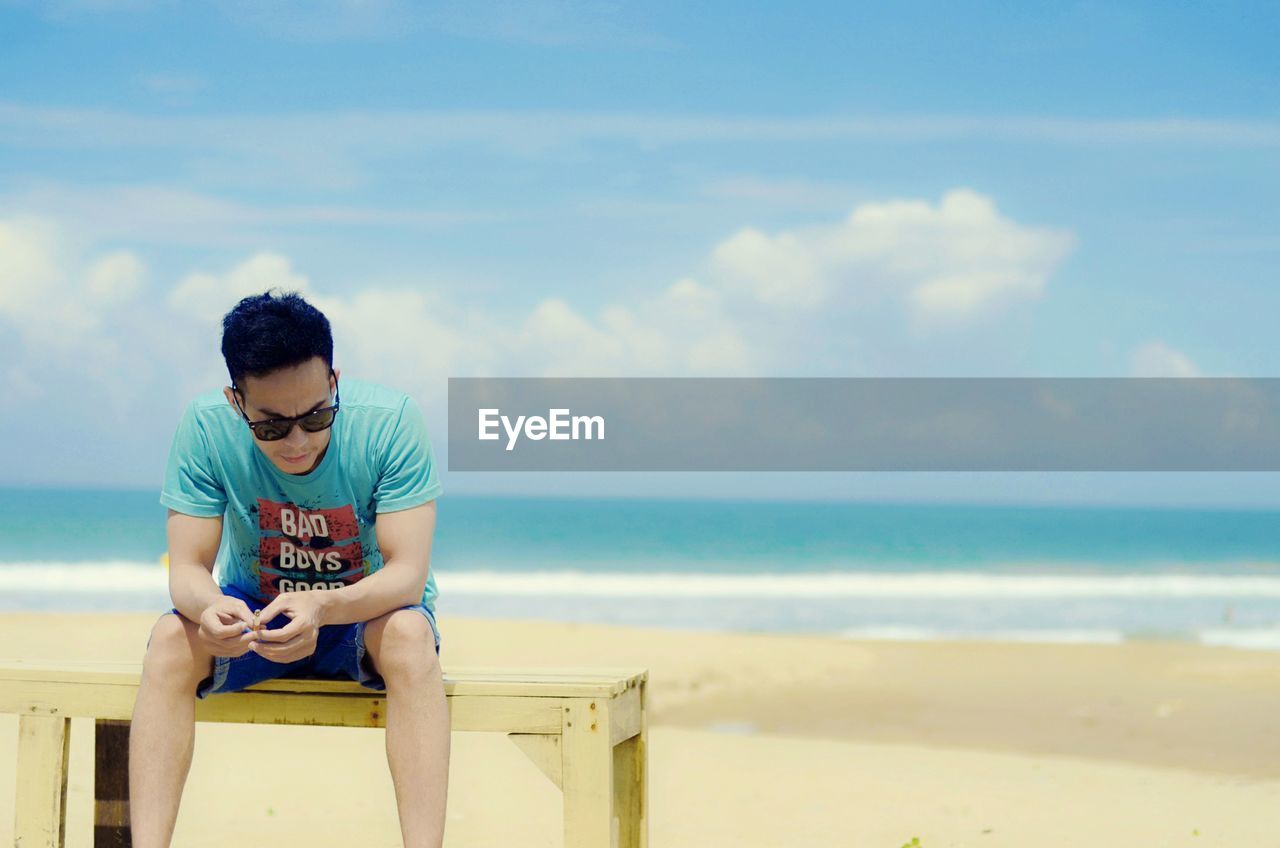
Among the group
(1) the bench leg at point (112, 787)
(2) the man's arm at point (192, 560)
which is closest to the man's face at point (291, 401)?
(2) the man's arm at point (192, 560)

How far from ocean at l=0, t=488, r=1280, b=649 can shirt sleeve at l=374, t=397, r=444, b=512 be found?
10466 millimetres

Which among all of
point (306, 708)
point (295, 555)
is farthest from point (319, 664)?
point (295, 555)

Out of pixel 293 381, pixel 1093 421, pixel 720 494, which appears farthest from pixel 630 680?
pixel 720 494

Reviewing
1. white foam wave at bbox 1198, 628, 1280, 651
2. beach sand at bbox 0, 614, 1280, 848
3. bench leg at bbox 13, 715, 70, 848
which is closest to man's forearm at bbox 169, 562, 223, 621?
bench leg at bbox 13, 715, 70, 848

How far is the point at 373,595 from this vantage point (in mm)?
2766

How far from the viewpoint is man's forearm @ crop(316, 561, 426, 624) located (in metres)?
2.75

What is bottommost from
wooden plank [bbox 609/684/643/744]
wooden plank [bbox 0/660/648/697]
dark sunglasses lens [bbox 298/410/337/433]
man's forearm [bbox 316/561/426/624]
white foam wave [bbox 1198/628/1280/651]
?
wooden plank [bbox 609/684/643/744]

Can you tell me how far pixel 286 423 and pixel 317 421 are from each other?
64mm

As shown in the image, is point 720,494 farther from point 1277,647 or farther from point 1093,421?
point 1277,647

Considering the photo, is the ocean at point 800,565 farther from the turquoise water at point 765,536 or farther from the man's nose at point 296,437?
the man's nose at point 296,437

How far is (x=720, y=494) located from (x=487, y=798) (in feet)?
112

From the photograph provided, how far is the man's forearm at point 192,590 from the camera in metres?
2.79

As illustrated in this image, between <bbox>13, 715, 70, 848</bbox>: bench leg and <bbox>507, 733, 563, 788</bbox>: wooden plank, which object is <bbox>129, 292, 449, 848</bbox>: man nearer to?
<bbox>507, 733, 563, 788</bbox>: wooden plank

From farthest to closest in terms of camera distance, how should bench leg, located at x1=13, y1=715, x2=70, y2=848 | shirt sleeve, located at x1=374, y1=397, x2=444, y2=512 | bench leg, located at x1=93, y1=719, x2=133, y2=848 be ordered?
1. bench leg, located at x1=93, y1=719, x2=133, y2=848
2. bench leg, located at x1=13, y1=715, x2=70, y2=848
3. shirt sleeve, located at x1=374, y1=397, x2=444, y2=512
